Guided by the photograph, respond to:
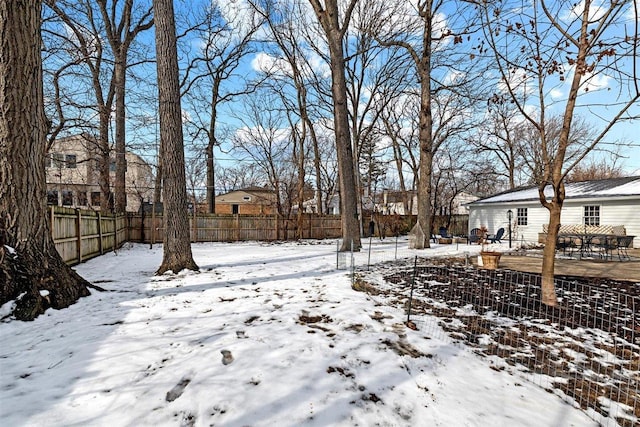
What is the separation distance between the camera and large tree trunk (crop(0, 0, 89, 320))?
3467mm

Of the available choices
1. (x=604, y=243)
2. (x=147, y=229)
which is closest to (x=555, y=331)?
(x=604, y=243)

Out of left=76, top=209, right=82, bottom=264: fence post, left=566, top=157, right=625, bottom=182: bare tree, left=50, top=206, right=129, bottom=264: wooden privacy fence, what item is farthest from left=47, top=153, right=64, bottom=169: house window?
left=566, top=157, right=625, bottom=182: bare tree

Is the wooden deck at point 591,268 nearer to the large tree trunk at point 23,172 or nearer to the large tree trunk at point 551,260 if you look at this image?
the large tree trunk at point 551,260

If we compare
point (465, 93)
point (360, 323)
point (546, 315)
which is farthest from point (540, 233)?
point (360, 323)

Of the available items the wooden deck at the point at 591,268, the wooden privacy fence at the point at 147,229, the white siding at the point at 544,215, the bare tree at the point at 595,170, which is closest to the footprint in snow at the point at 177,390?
the wooden privacy fence at the point at 147,229

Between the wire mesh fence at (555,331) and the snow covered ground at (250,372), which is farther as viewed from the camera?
the wire mesh fence at (555,331)

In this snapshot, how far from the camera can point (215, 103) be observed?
1777 centimetres

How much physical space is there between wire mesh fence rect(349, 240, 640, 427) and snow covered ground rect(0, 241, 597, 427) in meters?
0.22

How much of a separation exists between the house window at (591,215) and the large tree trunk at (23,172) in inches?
666

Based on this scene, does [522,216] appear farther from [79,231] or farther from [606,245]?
[79,231]

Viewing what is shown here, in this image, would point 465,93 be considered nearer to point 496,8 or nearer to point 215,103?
point 496,8

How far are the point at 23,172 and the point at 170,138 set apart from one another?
8.26 feet

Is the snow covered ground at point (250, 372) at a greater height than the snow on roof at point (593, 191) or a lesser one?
lesser

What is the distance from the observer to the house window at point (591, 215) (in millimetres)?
12805
